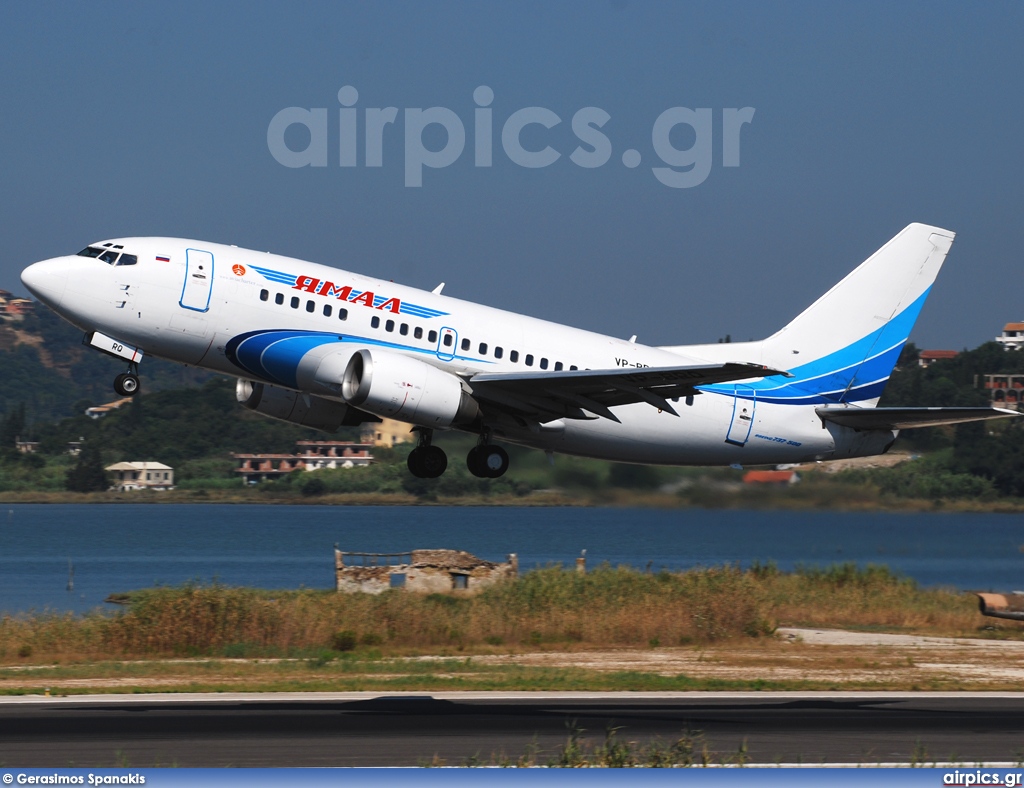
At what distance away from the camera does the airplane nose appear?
2980cm

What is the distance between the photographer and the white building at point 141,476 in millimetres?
154663

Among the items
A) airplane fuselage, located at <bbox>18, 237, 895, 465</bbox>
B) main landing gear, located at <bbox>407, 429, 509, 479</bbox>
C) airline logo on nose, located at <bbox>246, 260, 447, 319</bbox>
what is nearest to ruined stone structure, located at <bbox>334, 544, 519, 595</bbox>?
main landing gear, located at <bbox>407, 429, 509, 479</bbox>

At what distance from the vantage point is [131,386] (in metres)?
31.1

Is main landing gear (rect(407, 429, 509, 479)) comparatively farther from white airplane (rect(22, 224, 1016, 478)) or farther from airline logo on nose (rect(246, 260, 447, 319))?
airline logo on nose (rect(246, 260, 447, 319))

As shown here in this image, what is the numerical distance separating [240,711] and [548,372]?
10.1 metres

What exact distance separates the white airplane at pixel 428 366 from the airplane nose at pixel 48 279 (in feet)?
0.10

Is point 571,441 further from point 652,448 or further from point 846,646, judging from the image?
point 846,646

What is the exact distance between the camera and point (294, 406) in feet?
107

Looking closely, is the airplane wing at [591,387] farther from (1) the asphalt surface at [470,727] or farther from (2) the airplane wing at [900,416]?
(1) the asphalt surface at [470,727]

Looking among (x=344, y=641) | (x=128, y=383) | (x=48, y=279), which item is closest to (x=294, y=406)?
(x=128, y=383)

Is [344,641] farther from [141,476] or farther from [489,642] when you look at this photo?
[141,476]

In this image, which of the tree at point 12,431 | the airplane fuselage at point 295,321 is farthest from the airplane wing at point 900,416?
the tree at point 12,431

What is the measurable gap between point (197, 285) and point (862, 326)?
19.3 m

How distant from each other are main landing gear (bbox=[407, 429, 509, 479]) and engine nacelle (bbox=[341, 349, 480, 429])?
10.2ft
